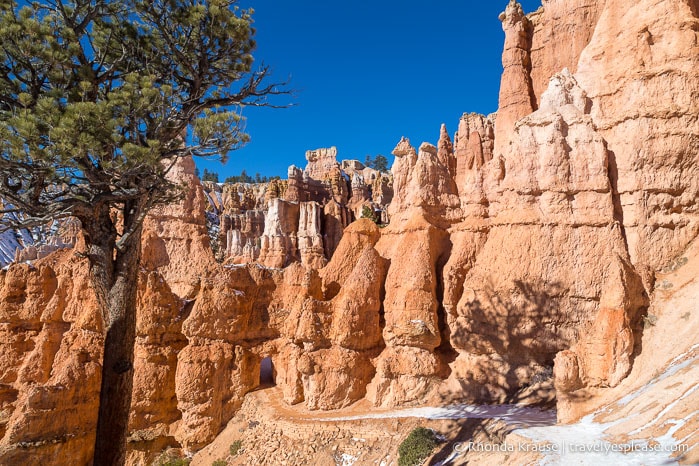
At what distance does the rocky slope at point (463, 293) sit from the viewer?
484 inches

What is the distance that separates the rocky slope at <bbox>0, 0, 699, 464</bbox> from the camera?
12305mm

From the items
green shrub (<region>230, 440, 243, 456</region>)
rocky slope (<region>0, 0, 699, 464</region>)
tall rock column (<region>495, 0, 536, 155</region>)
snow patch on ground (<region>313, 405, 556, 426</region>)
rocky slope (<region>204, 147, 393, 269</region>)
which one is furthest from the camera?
rocky slope (<region>204, 147, 393, 269</region>)

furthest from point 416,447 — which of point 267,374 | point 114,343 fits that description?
point 267,374

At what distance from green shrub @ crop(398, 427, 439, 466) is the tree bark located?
7.10m

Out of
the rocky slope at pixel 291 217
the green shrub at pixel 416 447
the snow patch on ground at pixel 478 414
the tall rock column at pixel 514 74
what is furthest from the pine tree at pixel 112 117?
the rocky slope at pixel 291 217

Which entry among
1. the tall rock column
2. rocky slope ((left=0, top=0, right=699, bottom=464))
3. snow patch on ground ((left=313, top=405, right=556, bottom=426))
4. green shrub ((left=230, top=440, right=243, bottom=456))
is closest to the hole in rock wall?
rocky slope ((left=0, top=0, right=699, bottom=464))

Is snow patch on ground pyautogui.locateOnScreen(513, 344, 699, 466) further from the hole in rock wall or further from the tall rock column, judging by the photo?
the tall rock column

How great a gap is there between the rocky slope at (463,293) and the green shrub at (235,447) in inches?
53.4

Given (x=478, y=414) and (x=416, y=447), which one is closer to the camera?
(x=416, y=447)

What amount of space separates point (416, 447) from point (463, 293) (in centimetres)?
517

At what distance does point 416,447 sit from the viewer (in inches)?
451

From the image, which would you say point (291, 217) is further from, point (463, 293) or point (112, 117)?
point (112, 117)

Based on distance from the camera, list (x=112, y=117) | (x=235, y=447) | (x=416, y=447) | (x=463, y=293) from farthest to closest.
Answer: (x=235, y=447), (x=463, y=293), (x=416, y=447), (x=112, y=117)

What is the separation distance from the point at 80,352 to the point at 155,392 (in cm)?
296
